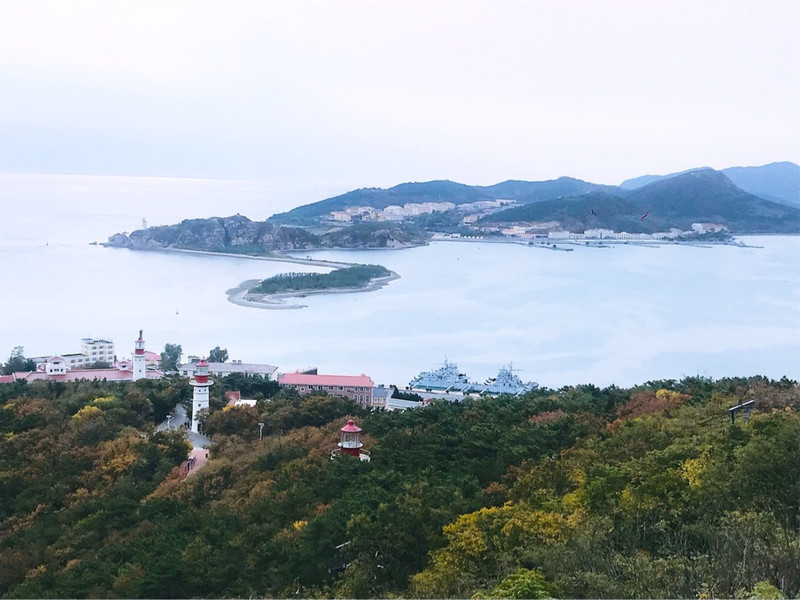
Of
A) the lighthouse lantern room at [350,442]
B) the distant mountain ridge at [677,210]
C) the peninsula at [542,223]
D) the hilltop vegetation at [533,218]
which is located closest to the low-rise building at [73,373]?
the lighthouse lantern room at [350,442]

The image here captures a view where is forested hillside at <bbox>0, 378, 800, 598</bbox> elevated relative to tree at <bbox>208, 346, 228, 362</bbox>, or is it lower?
elevated

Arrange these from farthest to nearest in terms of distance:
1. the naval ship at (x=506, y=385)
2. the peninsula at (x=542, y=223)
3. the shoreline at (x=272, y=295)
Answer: the peninsula at (x=542, y=223) < the shoreline at (x=272, y=295) < the naval ship at (x=506, y=385)

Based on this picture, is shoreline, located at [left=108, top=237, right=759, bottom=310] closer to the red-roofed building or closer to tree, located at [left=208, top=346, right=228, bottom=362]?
tree, located at [left=208, top=346, right=228, bottom=362]

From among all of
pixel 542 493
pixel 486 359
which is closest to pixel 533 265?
pixel 486 359

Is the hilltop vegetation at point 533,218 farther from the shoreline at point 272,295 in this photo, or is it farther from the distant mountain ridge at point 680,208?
the shoreline at point 272,295

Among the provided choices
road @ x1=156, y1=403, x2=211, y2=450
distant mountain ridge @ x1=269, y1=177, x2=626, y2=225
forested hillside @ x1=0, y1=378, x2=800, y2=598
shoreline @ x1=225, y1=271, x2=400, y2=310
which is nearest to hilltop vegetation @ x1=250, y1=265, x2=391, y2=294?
shoreline @ x1=225, y1=271, x2=400, y2=310

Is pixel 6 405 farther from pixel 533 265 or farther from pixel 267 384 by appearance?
pixel 533 265
